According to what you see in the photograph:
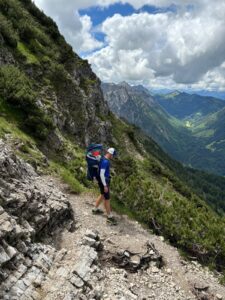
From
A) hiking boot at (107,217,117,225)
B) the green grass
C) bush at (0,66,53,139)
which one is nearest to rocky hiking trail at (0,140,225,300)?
hiking boot at (107,217,117,225)

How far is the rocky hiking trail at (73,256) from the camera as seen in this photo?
10.6m

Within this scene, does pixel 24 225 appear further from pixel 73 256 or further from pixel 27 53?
pixel 27 53

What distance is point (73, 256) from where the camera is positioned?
1299 centimetres

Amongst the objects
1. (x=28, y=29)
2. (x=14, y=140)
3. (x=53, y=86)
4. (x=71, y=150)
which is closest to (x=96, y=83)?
(x=28, y=29)

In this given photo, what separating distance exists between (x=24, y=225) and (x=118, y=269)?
4.27 metres

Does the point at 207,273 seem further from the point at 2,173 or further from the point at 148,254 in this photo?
the point at 2,173

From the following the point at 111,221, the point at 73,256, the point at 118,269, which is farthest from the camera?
the point at 111,221

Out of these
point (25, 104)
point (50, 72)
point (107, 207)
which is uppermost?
point (50, 72)

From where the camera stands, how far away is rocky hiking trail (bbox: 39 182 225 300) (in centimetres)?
1145

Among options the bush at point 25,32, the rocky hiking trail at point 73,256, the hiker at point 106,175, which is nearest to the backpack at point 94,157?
the hiker at point 106,175

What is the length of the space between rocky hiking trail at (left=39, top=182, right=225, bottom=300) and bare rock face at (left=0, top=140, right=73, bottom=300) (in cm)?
54

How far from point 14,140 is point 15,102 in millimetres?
6708

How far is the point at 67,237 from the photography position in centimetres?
1480

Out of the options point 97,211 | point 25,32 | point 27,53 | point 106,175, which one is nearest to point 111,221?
point 97,211
